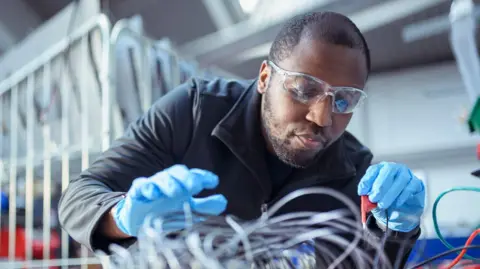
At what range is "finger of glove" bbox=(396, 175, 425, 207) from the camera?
654 mm

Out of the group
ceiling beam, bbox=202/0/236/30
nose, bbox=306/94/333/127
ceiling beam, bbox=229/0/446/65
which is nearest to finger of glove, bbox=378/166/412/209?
nose, bbox=306/94/333/127

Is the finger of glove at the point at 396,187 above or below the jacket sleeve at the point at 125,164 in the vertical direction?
below

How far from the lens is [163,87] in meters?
1.64

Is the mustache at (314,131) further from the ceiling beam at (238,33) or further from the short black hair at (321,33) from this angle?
the ceiling beam at (238,33)

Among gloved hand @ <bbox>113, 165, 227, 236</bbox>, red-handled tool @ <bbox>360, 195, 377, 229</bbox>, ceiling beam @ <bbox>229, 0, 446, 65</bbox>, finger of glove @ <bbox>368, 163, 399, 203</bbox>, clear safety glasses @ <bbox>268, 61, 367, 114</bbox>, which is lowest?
ceiling beam @ <bbox>229, 0, 446, 65</bbox>

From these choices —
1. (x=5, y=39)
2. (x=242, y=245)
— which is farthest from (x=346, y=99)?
(x=5, y=39)

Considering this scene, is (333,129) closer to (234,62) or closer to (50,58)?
(50,58)

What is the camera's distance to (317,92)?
78 centimetres

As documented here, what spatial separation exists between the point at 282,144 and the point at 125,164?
282 mm

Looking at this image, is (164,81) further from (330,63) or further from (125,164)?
(330,63)

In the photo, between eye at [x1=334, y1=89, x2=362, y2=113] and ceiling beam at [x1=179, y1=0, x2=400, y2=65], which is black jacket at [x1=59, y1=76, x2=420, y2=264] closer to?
eye at [x1=334, y1=89, x2=362, y2=113]

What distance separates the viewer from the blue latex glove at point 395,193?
0.62m

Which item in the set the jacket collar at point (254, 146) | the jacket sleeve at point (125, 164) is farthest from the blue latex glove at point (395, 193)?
the jacket sleeve at point (125, 164)

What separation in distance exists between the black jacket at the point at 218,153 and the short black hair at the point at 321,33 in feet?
0.48
